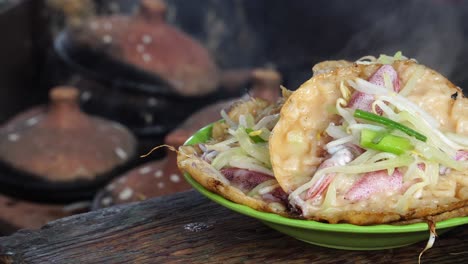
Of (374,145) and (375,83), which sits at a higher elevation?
(375,83)

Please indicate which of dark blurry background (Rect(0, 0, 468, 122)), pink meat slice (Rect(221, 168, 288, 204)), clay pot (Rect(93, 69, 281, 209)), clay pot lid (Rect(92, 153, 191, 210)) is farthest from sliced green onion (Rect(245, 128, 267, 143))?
dark blurry background (Rect(0, 0, 468, 122))

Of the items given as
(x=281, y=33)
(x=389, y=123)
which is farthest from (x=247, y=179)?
(x=281, y=33)

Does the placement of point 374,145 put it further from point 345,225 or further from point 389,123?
point 345,225

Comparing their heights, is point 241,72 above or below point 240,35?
below

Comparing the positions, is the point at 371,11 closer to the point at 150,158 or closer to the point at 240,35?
the point at 240,35

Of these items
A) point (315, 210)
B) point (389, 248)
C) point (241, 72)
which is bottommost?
point (389, 248)

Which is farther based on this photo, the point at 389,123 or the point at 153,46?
the point at 153,46

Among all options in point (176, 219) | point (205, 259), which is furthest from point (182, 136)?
point (205, 259)

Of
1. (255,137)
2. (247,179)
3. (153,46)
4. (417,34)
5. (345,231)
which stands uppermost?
(153,46)
